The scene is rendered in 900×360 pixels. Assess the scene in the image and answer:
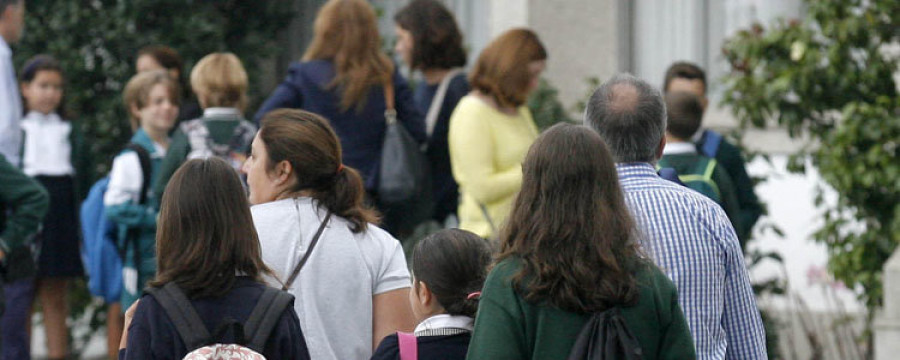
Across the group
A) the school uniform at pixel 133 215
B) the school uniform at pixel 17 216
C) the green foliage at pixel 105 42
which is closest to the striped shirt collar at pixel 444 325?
the school uniform at pixel 17 216

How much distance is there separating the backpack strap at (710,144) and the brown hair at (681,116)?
65 centimetres

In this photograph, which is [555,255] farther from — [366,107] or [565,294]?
[366,107]

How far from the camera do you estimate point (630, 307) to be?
10.4 feet

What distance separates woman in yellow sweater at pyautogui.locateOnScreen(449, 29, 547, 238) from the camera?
6.28 meters

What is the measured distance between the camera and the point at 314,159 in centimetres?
407

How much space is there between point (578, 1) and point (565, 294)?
21.9 feet

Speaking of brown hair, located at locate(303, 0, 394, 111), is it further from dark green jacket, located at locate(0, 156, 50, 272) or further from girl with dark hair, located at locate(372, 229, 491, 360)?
girl with dark hair, located at locate(372, 229, 491, 360)

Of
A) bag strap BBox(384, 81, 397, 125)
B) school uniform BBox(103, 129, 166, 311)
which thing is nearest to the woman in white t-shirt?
bag strap BBox(384, 81, 397, 125)

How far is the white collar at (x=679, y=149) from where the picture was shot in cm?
567

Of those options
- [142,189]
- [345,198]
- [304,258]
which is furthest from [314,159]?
[142,189]

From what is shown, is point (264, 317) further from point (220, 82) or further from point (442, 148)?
point (442, 148)

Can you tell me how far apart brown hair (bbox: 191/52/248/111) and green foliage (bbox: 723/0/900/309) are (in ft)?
8.53

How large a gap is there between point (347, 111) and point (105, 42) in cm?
340

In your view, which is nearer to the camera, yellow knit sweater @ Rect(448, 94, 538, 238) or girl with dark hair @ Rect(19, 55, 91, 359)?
yellow knit sweater @ Rect(448, 94, 538, 238)
